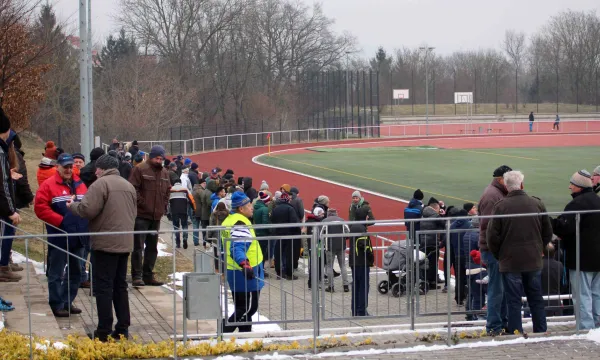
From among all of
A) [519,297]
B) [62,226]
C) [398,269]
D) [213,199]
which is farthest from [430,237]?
[213,199]

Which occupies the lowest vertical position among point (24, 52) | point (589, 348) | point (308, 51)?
point (589, 348)

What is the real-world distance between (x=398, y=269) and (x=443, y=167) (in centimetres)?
3126

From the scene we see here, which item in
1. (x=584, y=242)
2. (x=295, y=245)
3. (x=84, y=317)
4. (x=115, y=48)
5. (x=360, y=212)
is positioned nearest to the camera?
(x=584, y=242)

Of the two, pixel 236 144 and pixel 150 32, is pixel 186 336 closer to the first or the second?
pixel 236 144

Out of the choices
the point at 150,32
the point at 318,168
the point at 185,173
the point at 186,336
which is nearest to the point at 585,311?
the point at 186,336

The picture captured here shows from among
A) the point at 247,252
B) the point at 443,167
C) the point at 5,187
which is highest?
the point at 5,187

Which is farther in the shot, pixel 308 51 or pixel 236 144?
pixel 308 51

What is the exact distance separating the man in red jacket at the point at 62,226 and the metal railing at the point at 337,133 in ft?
113

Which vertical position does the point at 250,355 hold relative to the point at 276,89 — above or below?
below

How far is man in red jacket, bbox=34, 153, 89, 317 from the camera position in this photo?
32.0ft

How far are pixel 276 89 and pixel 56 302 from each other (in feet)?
257

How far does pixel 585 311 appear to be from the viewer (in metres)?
9.22

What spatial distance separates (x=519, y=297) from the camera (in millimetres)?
8938

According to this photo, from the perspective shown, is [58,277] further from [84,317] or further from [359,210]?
[359,210]
